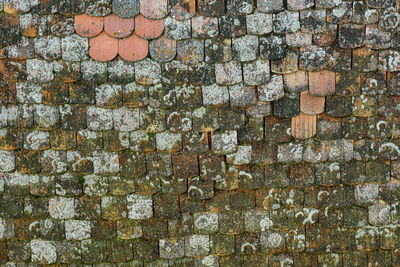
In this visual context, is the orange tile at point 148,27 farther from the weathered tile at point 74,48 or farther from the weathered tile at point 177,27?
the weathered tile at point 74,48

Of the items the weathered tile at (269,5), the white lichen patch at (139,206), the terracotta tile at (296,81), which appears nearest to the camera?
the weathered tile at (269,5)

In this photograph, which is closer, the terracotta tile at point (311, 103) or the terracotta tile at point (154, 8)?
the terracotta tile at point (154, 8)

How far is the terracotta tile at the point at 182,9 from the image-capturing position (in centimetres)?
292

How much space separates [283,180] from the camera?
316cm

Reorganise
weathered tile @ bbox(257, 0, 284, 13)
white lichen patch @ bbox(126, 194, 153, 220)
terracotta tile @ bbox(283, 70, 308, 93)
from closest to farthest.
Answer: weathered tile @ bbox(257, 0, 284, 13) < terracotta tile @ bbox(283, 70, 308, 93) < white lichen patch @ bbox(126, 194, 153, 220)

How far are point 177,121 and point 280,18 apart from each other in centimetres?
91

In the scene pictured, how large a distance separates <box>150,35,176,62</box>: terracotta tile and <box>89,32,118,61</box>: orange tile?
0.79 ft

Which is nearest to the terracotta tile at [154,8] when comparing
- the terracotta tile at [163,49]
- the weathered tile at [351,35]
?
the terracotta tile at [163,49]

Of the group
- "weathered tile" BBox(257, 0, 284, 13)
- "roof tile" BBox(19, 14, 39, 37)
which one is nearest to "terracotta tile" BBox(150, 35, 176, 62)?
"weathered tile" BBox(257, 0, 284, 13)

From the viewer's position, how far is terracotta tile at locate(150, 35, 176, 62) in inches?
116

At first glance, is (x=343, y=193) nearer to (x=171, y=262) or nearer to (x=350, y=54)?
(x=350, y=54)

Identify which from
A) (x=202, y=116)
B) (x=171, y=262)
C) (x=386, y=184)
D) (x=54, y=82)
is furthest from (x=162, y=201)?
(x=386, y=184)

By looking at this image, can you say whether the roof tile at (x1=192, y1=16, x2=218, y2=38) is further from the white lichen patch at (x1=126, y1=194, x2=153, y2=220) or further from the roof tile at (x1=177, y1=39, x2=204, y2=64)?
the white lichen patch at (x1=126, y1=194, x2=153, y2=220)

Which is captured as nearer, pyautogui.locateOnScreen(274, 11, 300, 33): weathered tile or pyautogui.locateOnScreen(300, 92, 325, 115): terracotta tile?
pyautogui.locateOnScreen(274, 11, 300, 33): weathered tile
